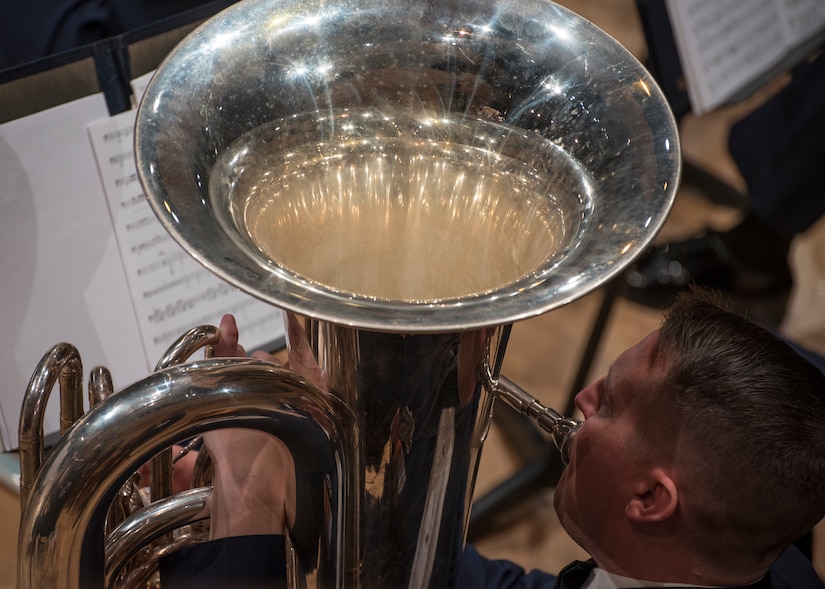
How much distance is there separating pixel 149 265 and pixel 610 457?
717 millimetres

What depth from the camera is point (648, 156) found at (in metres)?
1.00

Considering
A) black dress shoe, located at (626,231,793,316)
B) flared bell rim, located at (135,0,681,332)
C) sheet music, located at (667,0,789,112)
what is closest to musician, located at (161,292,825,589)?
flared bell rim, located at (135,0,681,332)

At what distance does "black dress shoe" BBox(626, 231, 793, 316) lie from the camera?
2682 millimetres

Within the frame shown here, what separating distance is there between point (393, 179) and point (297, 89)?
0.16 meters

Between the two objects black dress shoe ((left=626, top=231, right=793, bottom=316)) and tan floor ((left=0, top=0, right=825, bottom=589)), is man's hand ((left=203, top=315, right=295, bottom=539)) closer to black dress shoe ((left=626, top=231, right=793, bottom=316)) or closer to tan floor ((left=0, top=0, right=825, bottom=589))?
tan floor ((left=0, top=0, right=825, bottom=589))

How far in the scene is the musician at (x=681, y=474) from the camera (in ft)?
3.46

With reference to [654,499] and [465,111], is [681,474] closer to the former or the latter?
[654,499]

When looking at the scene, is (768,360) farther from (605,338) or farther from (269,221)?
(605,338)

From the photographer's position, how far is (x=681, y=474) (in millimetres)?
1102

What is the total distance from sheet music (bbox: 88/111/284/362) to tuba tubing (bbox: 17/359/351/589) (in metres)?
0.47

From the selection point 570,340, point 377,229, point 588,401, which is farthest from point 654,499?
point 570,340

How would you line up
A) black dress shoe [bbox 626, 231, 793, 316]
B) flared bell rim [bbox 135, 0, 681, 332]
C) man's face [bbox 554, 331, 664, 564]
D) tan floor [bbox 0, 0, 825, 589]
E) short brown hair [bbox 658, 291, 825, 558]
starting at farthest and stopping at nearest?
1. black dress shoe [bbox 626, 231, 793, 316]
2. tan floor [bbox 0, 0, 825, 589]
3. man's face [bbox 554, 331, 664, 564]
4. short brown hair [bbox 658, 291, 825, 558]
5. flared bell rim [bbox 135, 0, 681, 332]

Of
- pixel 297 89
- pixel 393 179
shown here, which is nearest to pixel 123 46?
pixel 297 89

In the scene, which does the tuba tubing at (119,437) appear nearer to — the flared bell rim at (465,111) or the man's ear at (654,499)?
the flared bell rim at (465,111)
